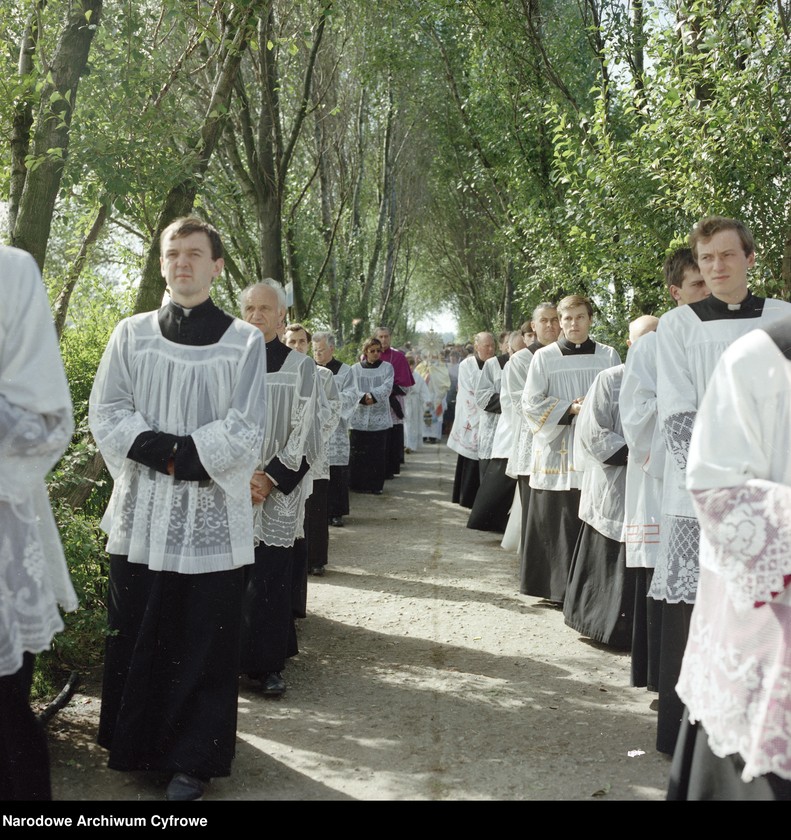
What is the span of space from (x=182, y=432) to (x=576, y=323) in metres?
4.11

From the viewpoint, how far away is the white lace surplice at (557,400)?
7.79 m

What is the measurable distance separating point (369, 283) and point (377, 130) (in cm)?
328

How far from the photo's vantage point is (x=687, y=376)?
14.6 feet

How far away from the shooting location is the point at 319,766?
4.61 metres

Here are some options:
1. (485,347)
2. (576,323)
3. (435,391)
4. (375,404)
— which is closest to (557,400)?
(576,323)

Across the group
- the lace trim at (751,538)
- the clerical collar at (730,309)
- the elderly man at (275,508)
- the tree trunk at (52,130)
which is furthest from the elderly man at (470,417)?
the lace trim at (751,538)

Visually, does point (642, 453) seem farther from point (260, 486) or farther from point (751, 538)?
point (751, 538)

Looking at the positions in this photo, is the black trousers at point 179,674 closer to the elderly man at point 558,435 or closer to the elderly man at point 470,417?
the elderly man at point 558,435

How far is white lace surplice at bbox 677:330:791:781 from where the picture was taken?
2695 millimetres

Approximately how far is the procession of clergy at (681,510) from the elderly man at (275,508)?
5.72ft

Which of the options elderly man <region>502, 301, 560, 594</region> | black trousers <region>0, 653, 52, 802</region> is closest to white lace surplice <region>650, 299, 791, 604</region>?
black trousers <region>0, 653, 52, 802</region>

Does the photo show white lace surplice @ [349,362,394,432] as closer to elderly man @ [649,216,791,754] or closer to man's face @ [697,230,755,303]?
elderly man @ [649,216,791,754]

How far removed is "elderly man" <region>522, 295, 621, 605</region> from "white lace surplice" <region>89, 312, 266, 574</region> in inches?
151

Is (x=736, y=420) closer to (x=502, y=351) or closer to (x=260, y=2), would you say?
(x=260, y=2)
